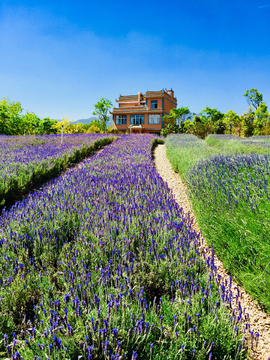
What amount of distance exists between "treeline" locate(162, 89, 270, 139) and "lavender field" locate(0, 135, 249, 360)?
29247 millimetres

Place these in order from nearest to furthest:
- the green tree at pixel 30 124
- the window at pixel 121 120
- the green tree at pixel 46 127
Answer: the green tree at pixel 46 127
the green tree at pixel 30 124
the window at pixel 121 120

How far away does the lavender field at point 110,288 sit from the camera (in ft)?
5.27

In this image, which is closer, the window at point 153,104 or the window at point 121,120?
the window at point 153,104

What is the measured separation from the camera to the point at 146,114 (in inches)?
1671

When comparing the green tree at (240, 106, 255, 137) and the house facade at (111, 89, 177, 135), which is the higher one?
the house facade at (111, 89, 177, 135)

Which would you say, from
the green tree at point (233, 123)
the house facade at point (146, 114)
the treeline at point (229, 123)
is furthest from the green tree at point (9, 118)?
the green tree at point (233, 123)

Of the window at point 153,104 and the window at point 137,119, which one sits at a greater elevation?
the window at point 153,104

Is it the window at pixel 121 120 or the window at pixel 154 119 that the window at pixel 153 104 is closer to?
the window at pixel 154 119

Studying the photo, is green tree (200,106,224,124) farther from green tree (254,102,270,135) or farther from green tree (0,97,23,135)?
green tree (0,97,23,135)

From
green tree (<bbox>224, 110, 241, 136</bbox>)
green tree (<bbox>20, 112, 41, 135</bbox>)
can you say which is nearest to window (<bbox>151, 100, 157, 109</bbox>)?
green tree (<bbox>224, 110, 241, 136</bbox>)

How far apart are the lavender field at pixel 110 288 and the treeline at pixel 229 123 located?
2925 centimetres

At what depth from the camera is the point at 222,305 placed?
186 centimetres

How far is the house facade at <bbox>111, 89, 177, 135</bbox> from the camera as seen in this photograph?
41625mm

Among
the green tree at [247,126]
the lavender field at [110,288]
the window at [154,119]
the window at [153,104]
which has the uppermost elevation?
the window at [153,104]
